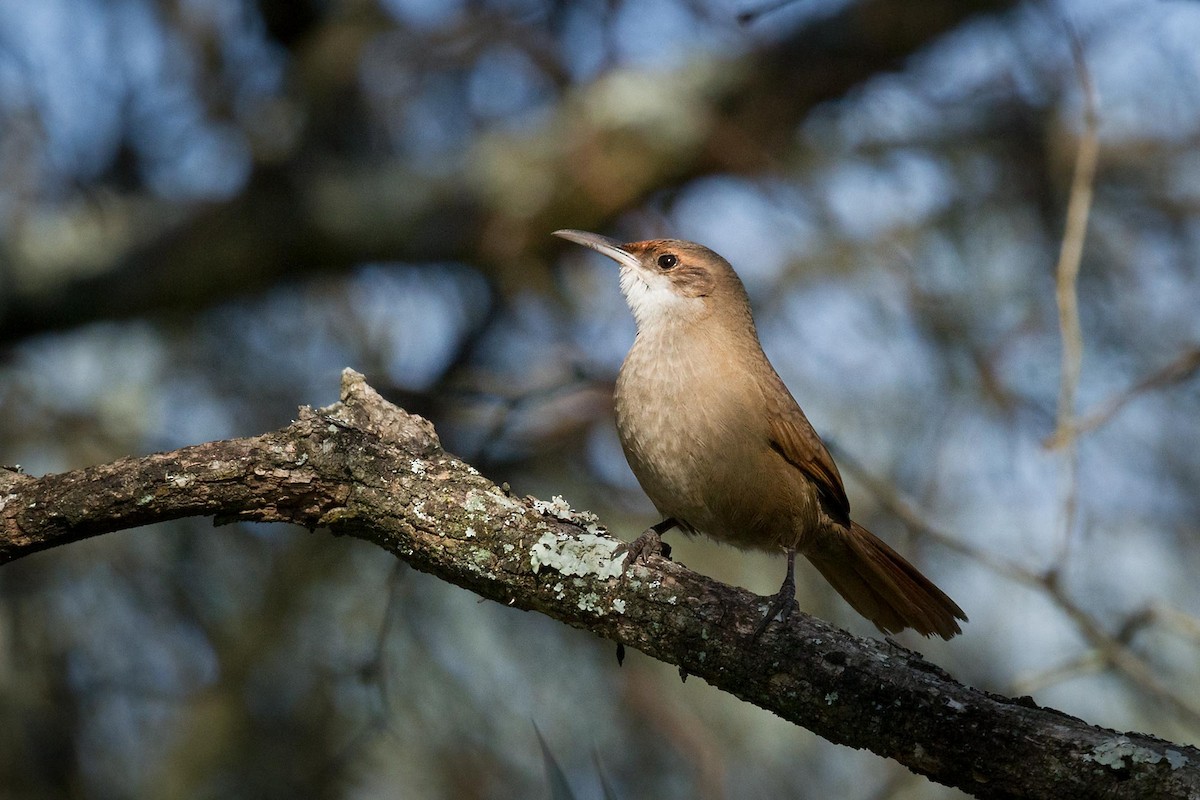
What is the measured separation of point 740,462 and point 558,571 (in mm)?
1160

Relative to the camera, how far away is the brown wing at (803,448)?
A: 12.7 ft

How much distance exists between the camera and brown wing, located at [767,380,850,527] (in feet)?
12.7

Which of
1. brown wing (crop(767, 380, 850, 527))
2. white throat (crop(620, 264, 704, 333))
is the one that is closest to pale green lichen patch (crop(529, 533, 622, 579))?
brown wing (crop(767, 380, 850, 527))

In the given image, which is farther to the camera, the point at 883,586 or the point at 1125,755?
the point at 883,586

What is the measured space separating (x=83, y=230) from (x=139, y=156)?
52 centimetres

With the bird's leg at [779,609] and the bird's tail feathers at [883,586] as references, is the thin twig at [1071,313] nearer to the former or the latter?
the bird's tail feathers at [883,586]

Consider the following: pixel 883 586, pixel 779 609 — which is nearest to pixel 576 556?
pixel 779 609

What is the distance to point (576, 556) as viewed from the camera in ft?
8.96

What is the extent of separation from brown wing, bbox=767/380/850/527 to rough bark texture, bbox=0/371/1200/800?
3.88ft

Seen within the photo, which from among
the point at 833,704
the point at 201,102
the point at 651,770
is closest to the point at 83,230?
the point at 201,102

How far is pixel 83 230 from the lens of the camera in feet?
19.9

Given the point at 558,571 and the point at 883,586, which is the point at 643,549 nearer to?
the point at 558,571

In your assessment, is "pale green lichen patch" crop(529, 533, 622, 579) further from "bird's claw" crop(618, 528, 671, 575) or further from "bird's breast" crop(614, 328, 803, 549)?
"bird's breast" crop(614, 328, 803, 549)

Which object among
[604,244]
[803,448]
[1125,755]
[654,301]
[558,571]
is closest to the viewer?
[1125,755]
